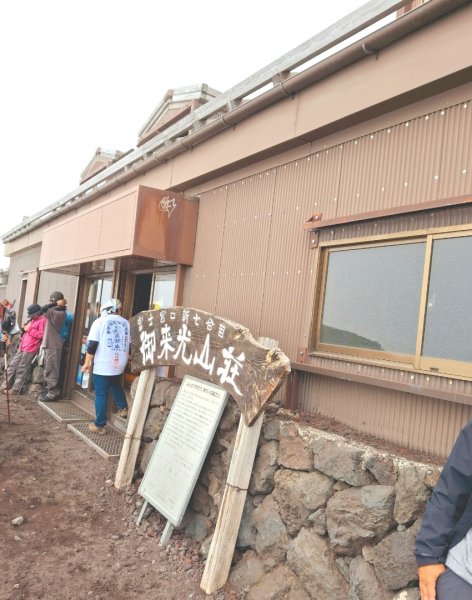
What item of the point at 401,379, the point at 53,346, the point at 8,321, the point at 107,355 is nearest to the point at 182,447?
the point at 401,379

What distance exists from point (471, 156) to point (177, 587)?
3.91 metres

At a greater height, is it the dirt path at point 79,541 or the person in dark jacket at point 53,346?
the person in dark jacket at point 53,346

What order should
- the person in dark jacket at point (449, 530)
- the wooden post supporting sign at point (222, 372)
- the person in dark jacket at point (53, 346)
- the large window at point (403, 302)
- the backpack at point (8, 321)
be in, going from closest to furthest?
1. the person in dark jacket at point (449, 530)
2. the large window at point (403, 302)
3. the wooden post supporting sign at point (222, 372)
4. the person in dark jacket at point (53, 346)
5. the backpack at point (8, 321)

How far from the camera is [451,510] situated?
7.00ft

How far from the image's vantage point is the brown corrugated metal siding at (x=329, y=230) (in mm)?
3277

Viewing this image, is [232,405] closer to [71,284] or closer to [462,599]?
[462,599]

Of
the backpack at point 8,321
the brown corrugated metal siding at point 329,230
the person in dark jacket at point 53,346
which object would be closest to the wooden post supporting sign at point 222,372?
the brown corrugated metal siding at point 329,230

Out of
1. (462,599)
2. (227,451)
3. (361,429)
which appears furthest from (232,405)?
(462,599)

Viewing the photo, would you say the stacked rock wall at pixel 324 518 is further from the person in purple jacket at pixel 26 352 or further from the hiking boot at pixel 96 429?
the person in purple jacket at pixel 26 352

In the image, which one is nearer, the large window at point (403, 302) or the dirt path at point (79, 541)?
the large window at point (403, 302)

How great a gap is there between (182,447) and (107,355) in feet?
8.62

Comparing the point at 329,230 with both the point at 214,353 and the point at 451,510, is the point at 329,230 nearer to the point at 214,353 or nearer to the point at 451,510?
the point at 214,353

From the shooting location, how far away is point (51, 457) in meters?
6.02

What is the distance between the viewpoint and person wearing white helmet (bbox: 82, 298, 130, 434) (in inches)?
259
